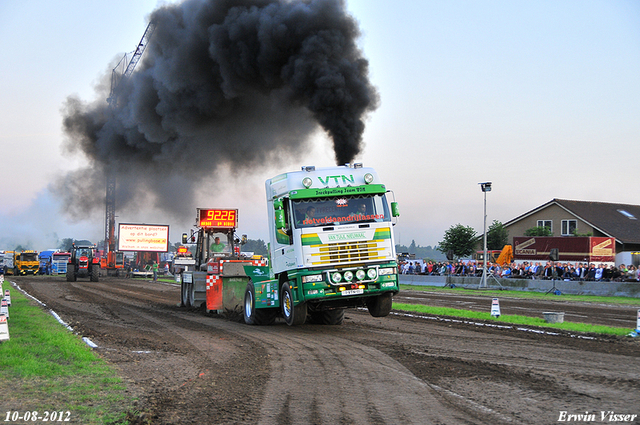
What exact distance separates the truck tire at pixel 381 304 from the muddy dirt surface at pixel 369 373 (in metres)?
0.42

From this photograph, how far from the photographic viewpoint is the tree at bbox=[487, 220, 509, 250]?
189 ft

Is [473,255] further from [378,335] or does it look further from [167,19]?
[378,335]

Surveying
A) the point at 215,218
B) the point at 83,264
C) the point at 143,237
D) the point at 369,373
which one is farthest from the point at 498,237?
the point at 369,373

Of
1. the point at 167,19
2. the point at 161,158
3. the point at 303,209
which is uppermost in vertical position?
the point at 167,19

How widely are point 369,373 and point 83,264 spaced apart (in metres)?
38.9

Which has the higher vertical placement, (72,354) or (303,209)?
(303,209)

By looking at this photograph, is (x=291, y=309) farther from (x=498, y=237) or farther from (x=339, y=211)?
(x=498, y=237)

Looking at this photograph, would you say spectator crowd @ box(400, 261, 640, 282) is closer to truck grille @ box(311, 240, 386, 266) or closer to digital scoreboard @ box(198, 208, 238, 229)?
digital scoreboard @ box(198, 208, 238, 229)

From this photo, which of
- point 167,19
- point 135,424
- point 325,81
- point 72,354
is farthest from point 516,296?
point 135,424

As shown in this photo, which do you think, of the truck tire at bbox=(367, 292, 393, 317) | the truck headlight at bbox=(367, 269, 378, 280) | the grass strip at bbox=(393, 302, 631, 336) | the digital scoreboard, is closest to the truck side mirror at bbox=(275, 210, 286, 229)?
the truck headlight at bbox=(367, 269, 378, 280)

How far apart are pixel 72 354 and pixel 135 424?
4.12 meters

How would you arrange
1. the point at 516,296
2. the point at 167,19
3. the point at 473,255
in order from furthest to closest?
A: the point at 473,255, the point at 516,296, the point at 167,19

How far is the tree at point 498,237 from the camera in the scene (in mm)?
57688

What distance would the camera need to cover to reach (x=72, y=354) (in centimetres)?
900
